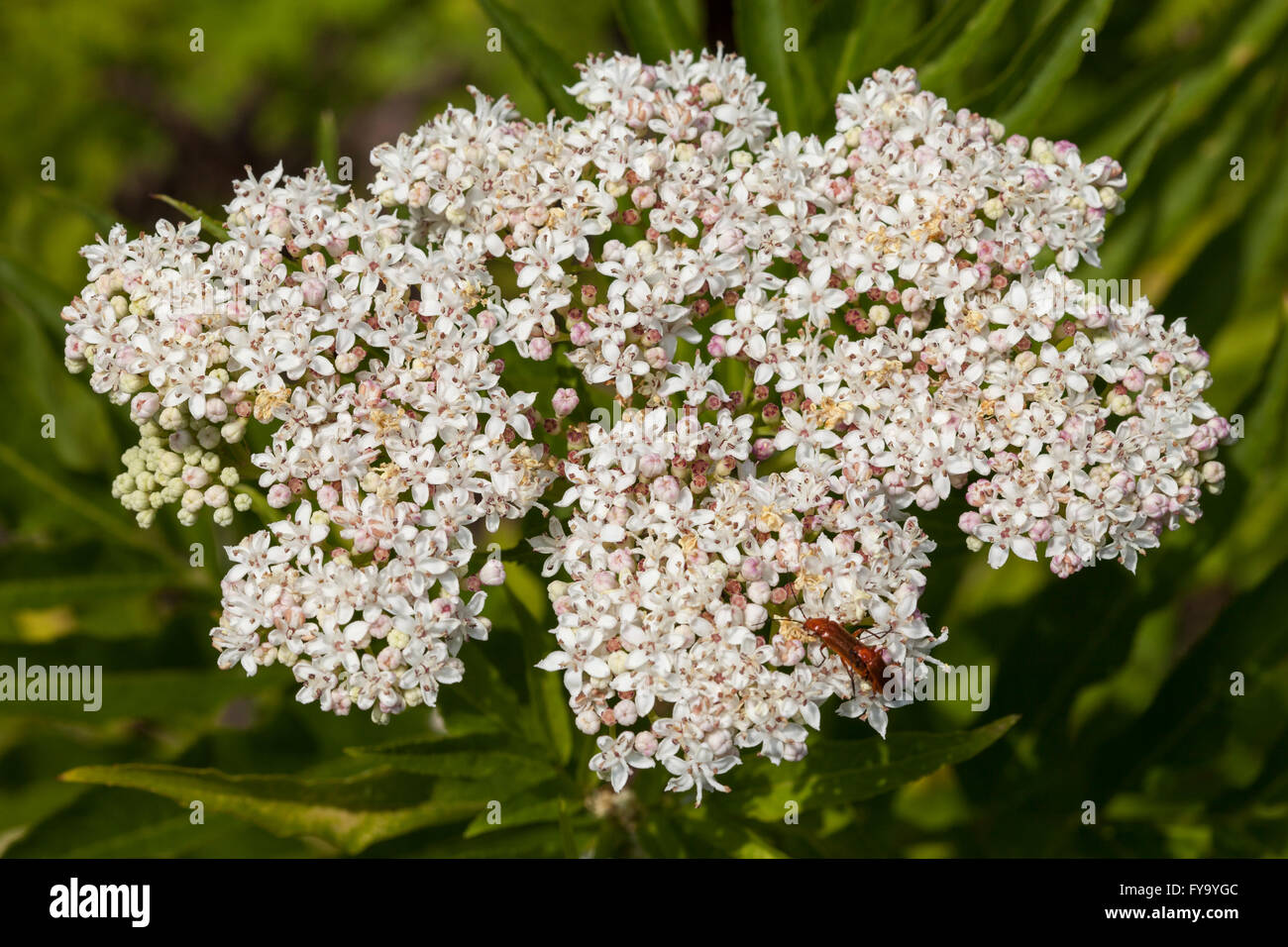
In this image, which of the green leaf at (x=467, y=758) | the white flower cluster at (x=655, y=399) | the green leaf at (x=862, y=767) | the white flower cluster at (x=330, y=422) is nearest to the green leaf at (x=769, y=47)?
the white flower cluster at (x=655, y=399)

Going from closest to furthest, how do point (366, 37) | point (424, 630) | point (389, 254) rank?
1. point (424, 630)
2. point (389, 254)
3. point (366, 37)

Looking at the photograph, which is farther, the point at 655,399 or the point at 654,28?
the point at 654,28

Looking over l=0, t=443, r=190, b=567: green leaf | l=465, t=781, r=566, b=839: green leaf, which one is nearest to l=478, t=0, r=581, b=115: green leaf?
l=465, t=781, r=566, b=839: green leaf

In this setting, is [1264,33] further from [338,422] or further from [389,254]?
[338,422]

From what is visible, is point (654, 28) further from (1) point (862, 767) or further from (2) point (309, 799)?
(2) point (309, 799)

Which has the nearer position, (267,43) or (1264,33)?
(1264,33)
